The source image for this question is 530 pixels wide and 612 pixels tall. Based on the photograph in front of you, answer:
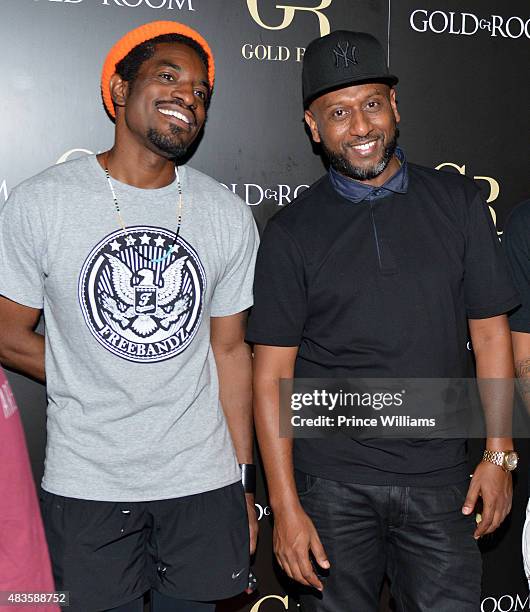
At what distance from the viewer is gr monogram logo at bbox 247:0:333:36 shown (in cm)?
266

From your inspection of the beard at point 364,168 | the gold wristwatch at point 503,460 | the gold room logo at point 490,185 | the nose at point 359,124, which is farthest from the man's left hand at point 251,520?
the gold room logo at point 490,185

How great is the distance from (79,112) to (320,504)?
1.36 meters

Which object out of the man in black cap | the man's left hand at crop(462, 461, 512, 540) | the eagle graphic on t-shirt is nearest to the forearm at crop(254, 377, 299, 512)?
the man in black cap

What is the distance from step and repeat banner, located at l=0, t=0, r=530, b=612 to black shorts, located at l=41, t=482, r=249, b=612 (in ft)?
2.10

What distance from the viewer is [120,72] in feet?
7.29

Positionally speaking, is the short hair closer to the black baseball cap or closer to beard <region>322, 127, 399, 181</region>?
the black baseball cap

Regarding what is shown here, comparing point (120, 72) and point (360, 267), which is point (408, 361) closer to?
point (360, 267)

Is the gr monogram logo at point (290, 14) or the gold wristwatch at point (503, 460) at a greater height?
the gr monogram logo at point (290, 14)

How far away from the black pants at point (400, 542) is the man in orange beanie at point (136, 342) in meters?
0.23

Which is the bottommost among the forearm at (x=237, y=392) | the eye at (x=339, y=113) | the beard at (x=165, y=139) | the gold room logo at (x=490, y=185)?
the forearm at (x=237, y=392)

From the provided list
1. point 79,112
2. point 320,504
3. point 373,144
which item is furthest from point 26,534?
point 79,112

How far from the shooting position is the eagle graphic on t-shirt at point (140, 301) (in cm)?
205

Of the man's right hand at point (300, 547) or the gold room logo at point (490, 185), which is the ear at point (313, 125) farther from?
the man's right hand at point (300, 547)

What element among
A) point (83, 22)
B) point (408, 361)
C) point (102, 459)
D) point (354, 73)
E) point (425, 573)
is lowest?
point (425, 573)
